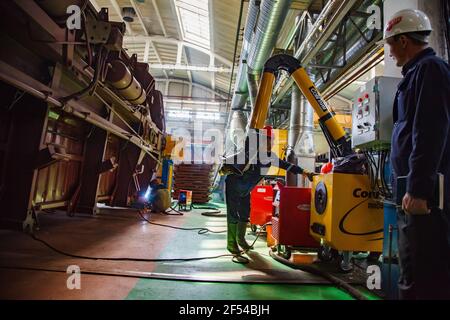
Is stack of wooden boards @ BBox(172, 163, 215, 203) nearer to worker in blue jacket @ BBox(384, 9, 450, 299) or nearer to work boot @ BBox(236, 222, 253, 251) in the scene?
work boot @ BBox(236, 222, 253, 251)

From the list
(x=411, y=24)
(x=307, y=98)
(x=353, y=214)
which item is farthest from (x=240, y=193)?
(x=411, y=24)

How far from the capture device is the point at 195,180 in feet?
32.7

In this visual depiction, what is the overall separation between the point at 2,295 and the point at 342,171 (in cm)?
282

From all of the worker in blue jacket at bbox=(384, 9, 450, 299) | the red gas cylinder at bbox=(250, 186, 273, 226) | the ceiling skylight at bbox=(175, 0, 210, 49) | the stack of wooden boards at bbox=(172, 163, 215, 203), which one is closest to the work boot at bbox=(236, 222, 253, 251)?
the red gas cylinder at bbox=(250, 186, 273, 226)

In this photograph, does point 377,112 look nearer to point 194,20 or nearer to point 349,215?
point 349,215

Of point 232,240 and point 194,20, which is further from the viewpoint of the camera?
point 194,20

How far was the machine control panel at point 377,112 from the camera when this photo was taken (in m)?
2.25

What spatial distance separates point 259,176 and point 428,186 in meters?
2.15

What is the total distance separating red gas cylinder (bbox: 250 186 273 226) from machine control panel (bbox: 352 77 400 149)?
86.7 inches

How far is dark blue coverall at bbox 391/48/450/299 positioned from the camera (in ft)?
4.37

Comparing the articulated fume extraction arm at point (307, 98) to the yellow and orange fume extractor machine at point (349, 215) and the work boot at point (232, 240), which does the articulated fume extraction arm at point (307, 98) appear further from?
the work boot at point (232, 240)

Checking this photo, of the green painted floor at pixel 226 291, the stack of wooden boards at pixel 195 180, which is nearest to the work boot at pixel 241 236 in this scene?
the green painted floor at pixel 226 291

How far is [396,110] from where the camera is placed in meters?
1.77
